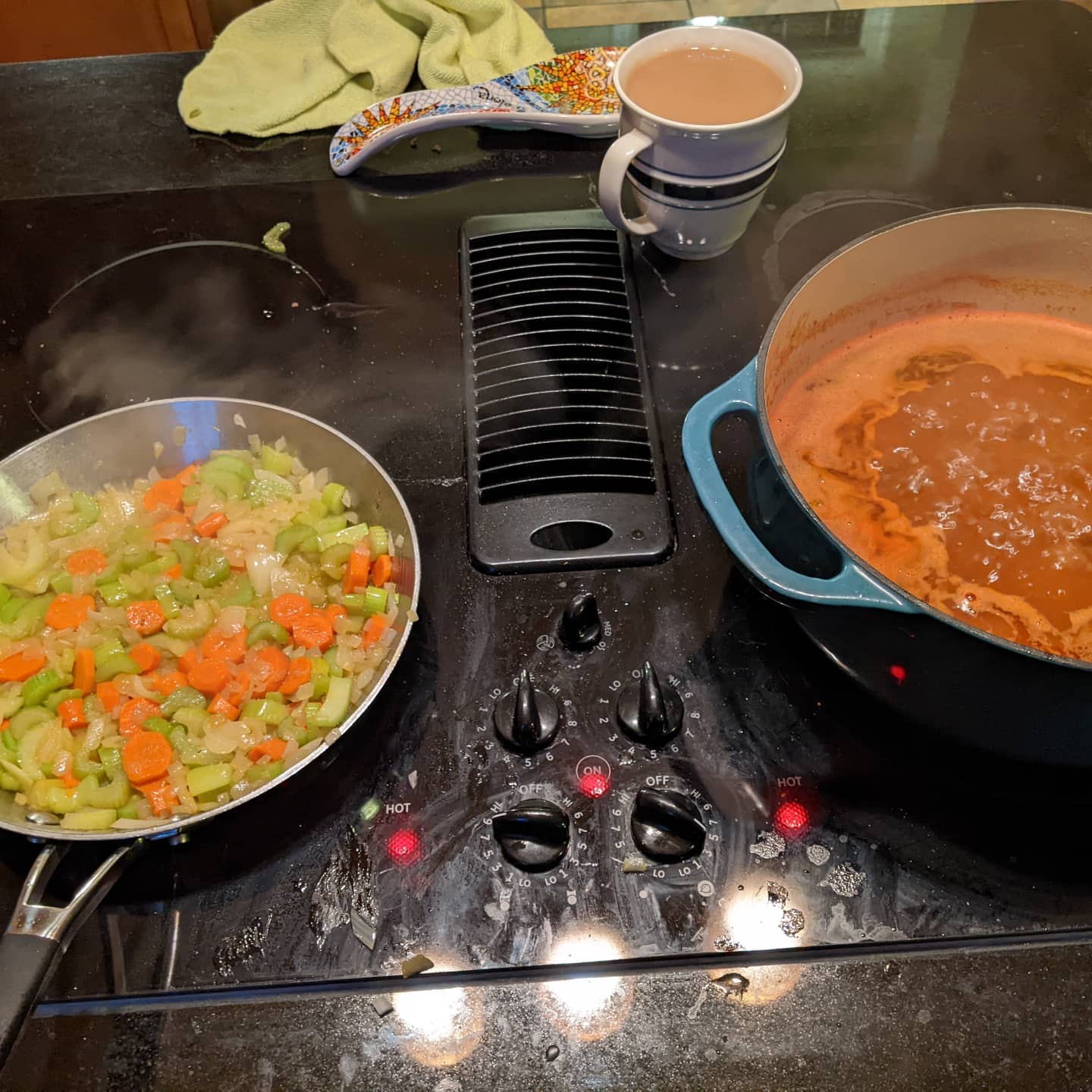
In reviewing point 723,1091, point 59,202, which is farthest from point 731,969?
point 59,202

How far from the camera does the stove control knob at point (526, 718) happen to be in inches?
30.7

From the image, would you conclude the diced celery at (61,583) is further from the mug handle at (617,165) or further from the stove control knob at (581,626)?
the mug handle at (617,165)

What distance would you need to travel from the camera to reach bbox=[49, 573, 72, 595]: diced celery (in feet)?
2.89

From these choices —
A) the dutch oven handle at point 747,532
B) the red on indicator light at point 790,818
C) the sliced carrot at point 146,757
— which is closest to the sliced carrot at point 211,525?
the sliced carrot at point 146,757

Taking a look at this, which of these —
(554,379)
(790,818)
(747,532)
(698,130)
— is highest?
(698,130)

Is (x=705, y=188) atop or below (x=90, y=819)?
atop

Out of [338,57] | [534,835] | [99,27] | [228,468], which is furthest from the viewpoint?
[99,27]

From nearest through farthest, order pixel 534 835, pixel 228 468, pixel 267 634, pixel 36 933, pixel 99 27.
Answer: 1. pixel 36 933
2. pixel 534 835
3. pixel 267 634
4. pixel 228 468
5. pixel 99 27

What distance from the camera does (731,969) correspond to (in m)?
0.71

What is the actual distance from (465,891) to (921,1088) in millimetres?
366

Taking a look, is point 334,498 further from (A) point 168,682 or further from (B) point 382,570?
(A) point 168,682

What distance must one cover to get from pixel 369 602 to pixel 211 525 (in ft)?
0.64

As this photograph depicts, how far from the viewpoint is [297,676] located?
82 centimetres

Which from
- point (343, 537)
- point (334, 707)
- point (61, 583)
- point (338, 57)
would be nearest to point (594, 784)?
point (334, 707)
